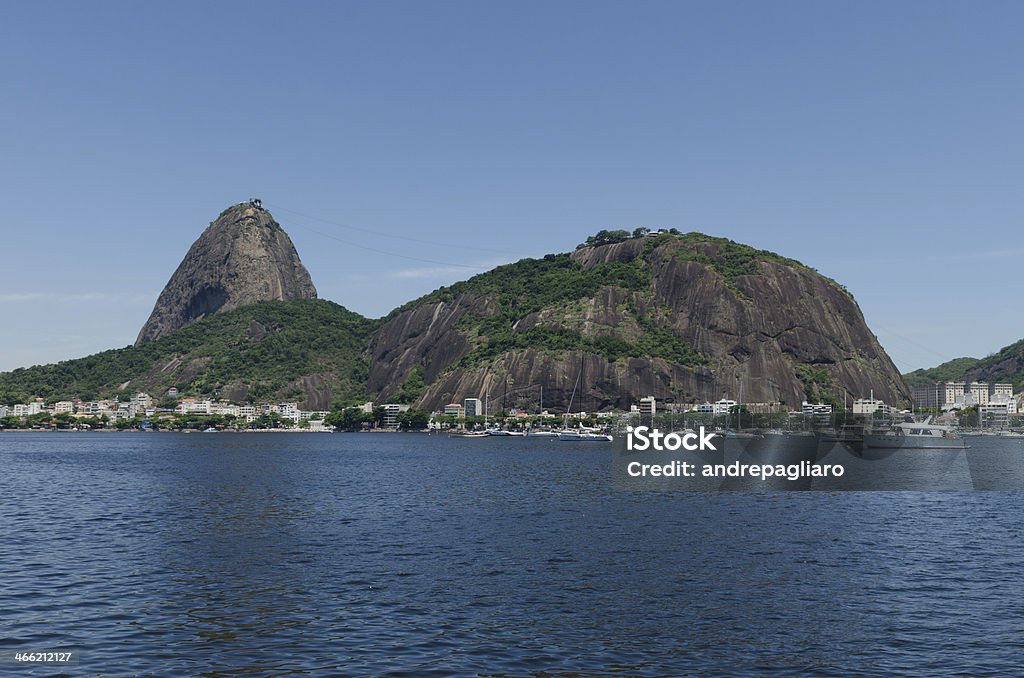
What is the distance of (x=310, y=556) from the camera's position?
4384cm

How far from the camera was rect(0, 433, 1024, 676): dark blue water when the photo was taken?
2658cm

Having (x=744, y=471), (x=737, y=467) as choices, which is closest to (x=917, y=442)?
(x=737, y=467)

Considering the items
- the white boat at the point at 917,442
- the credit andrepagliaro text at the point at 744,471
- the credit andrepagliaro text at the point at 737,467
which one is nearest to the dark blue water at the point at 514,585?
the credit andrepagliaro text at the point at 737,467

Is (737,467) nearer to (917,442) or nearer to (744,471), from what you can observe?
(744,471)

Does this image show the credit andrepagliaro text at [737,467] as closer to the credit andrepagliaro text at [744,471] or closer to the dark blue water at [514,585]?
the credit andrepagliaro text at [744,471]

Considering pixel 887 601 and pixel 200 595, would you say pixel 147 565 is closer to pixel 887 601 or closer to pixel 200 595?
pixel 200 595

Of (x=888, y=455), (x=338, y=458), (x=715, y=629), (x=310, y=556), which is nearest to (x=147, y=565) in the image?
(x=310, y=556)

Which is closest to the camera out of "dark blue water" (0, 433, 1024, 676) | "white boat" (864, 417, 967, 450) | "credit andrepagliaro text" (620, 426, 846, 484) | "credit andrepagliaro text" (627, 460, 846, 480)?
"dark blue water" (0, 433, 1024, 676)

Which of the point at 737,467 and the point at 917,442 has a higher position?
the point at 917,442

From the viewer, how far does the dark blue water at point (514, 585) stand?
26578 millimetres

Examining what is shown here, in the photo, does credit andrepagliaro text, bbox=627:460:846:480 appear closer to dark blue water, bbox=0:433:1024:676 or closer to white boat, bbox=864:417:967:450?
dark blue water, bbox=0:433:1024:676

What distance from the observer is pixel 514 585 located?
36.8 meters

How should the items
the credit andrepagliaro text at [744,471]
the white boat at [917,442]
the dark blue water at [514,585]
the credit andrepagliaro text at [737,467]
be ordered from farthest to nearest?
the white boat at [917,442] < the credit andrepagliaro text at [744,471] < the credit andrepagliaro text at [737,467] < the dark blue water at [514,585]

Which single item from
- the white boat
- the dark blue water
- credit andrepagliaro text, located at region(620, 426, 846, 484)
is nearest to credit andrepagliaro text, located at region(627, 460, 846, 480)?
credit andrepagliaro text, located at region(620, 426, 846, 484)
